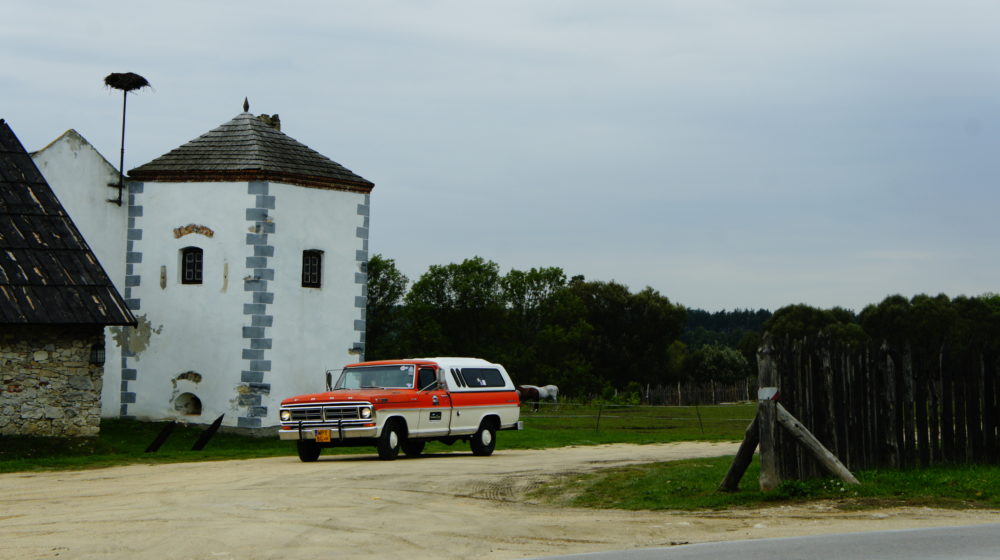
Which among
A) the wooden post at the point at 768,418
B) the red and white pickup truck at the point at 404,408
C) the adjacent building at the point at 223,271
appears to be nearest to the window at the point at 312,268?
the adjacent building at the point at 223,271

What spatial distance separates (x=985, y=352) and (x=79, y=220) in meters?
22.1

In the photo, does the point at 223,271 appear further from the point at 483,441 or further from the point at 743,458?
the point at 743,458

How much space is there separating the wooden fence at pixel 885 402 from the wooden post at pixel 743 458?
294 mm

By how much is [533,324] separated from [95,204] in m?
57.2

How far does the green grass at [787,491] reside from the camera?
1359cm

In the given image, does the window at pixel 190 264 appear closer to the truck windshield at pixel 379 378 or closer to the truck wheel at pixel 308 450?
the truck windshield at pixel 379 378

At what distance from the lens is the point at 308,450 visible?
21.2 meters

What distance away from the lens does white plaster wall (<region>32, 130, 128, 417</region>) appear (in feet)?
98.1

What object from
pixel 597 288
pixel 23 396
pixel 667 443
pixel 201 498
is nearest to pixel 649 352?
pixel 597 288

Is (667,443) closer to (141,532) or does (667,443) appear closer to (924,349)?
(924,349)

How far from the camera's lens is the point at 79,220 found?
99.0ft

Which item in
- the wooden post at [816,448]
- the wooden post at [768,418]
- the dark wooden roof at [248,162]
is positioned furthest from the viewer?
the dark wooden roof at [248,162]

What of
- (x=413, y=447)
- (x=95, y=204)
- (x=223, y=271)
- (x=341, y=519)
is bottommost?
(x=341, y=519)

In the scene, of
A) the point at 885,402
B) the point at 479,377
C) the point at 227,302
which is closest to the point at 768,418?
the point at 885,402
